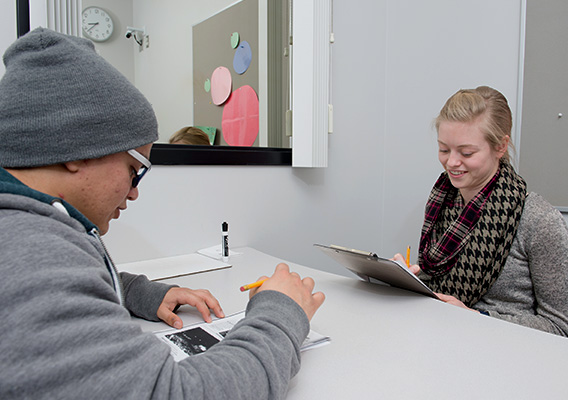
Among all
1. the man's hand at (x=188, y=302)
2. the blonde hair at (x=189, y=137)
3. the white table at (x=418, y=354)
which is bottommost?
the white table at (x=418, y=354)

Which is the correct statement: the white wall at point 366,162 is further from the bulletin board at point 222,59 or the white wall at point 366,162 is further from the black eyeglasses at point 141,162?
the black eyeglasses at point 141,162

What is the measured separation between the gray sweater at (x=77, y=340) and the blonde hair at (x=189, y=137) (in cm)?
120

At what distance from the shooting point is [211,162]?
1.51 meters

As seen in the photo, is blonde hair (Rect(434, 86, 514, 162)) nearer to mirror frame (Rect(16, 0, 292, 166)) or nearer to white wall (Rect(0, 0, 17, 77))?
mirror frame (Rect(16, 0, 292, 166))

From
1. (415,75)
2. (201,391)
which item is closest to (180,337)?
(201,391)

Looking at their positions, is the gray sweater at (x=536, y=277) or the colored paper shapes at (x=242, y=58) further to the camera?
the colored paper shapes at (x=242, y=58)

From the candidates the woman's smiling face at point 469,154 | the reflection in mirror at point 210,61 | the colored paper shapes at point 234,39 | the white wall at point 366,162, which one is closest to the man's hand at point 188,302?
the white wall at point 366,162

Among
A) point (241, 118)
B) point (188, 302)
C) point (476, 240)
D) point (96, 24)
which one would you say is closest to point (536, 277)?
point (476, 240)

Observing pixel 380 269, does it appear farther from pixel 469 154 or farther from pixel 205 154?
pixel 205 154

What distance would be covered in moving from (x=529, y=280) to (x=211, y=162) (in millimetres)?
1121

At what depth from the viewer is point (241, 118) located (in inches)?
85.6

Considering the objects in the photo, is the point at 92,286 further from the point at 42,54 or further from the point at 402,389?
the point at 402,389

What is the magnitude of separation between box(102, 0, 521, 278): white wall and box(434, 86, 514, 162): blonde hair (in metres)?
0.62

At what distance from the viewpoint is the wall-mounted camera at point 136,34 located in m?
2.04
